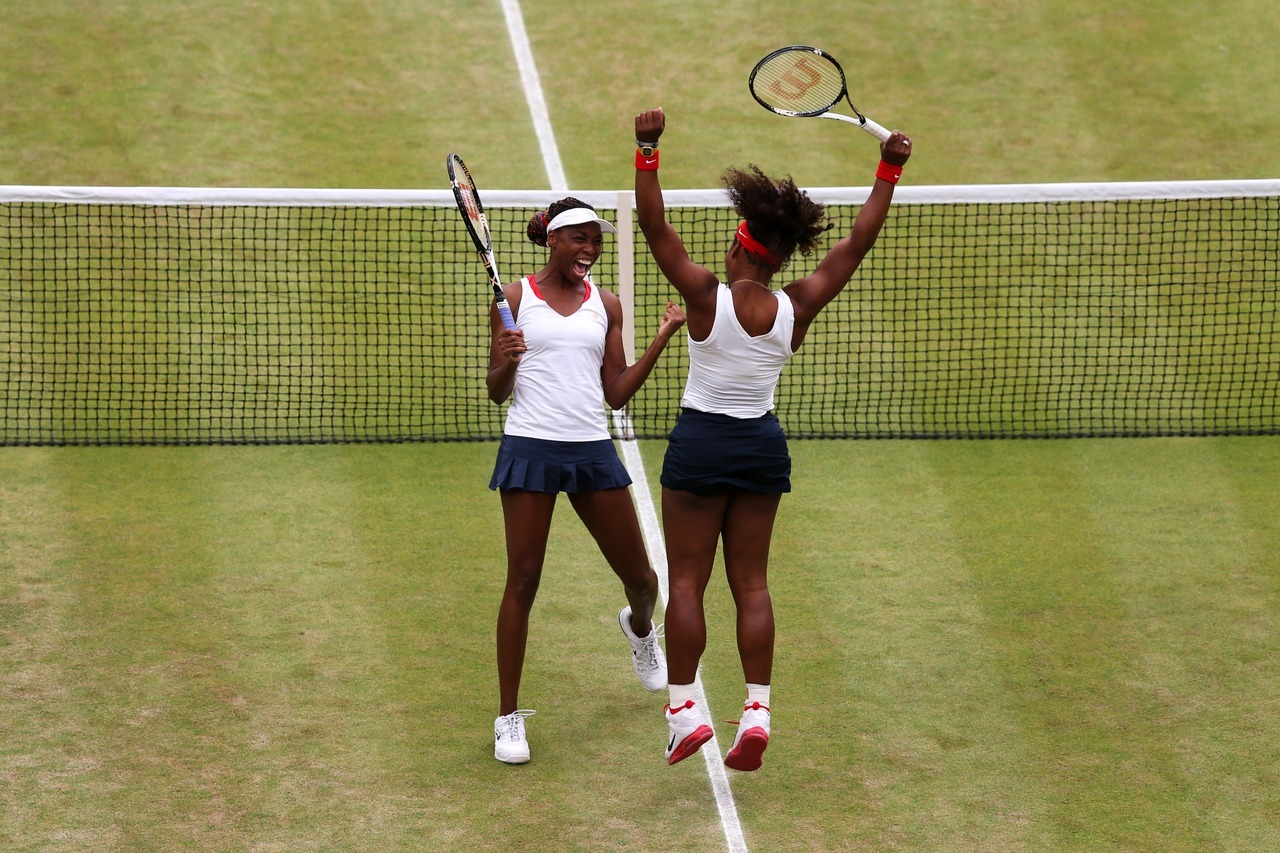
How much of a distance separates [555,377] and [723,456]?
0.90 meters

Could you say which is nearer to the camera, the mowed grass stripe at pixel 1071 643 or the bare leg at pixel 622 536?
the mowed grass stripe at pixel 1071 643

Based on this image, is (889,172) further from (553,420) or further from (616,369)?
(553,420)

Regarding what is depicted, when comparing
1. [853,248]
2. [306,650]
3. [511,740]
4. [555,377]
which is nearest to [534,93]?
[306,650]

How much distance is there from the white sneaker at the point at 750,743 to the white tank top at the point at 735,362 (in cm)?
125

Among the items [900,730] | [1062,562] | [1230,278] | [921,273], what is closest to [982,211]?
[921,273]

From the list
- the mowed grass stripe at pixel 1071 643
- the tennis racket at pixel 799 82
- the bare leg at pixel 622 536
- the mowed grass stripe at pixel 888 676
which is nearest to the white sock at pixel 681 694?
the mowed grass stripe at pixel 888 676

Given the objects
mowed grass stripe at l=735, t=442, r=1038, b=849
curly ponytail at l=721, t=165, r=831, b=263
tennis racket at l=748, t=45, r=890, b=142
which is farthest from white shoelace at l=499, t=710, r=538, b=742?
tennis racket at l=748, t=45, r=890, b=142

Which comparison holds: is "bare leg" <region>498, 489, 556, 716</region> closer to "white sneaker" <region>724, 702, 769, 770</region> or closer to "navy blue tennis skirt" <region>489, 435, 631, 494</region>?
"navy blue tennis skirt" <region>489, 435, 631, 494</region>

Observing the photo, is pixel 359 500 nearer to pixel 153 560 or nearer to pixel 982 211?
pixel 153 560

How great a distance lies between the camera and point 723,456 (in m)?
6.35

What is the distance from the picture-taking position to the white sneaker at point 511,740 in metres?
6.79

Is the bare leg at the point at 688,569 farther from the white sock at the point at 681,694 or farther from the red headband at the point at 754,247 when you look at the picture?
the red headband at the point at 754,247

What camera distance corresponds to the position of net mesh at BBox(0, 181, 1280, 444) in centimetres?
1109

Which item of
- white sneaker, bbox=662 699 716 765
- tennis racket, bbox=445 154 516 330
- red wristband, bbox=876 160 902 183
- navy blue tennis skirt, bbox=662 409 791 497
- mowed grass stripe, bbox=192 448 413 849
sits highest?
red wristband, bbox=876 160 902 183
